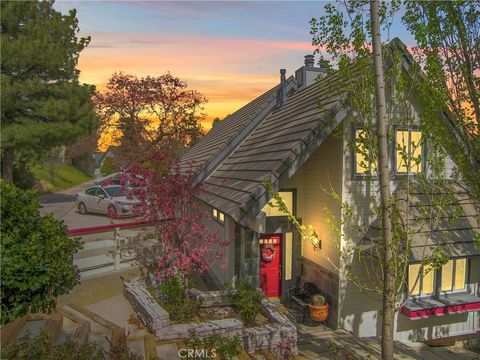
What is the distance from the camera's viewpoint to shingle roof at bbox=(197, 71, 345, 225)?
8875 mm

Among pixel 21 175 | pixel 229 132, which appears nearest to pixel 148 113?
pixel 21 175

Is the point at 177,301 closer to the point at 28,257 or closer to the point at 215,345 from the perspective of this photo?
the point at 215,345

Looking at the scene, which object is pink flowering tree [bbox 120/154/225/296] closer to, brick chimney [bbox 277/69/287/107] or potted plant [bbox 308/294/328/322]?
potted plant [bbox 308/294/328/322]

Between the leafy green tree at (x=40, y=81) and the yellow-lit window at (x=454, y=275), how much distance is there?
76.4 ft

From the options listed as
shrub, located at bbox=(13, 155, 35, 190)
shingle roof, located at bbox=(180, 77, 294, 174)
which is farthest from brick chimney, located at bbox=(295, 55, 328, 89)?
shrub, located at bbox=(13, 155, 35, 190)

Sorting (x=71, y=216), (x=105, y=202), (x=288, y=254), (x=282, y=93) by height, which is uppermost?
(x=282, y=93)

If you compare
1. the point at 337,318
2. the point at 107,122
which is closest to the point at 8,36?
the point at 107,122

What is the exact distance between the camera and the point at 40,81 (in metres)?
24.3

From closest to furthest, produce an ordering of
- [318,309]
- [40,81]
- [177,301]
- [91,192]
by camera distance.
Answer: [177,301], [318,309], [40,81], [91,192]

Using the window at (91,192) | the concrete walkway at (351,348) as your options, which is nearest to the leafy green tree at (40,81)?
the window at (91,192)

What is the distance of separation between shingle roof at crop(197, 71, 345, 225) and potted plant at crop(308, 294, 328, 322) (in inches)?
145

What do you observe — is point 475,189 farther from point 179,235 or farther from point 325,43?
point 179,235

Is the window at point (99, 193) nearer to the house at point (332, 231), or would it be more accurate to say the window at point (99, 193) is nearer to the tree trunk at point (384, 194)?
the house at point (332, 231)

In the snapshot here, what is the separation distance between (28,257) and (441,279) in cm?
1040
